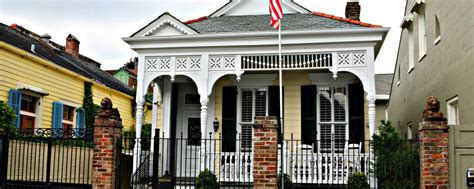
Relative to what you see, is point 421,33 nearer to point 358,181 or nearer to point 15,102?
point 358,181

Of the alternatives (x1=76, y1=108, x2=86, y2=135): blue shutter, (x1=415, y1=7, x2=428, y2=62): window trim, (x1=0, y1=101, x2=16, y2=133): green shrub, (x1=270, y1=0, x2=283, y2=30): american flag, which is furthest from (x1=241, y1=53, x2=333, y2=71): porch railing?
(x1=76, y1=108, x2=86, y2=135): blue shutter

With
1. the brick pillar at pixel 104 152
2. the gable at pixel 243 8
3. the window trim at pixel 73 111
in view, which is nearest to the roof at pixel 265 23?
the gable at pixel 243 8

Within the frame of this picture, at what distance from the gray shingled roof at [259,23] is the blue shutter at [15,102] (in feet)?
17.8

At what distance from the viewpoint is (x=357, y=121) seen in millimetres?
13258

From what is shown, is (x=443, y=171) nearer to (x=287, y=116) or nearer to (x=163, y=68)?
(x=287, y=116)

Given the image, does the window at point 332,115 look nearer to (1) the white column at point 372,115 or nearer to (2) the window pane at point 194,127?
(1) the white column at point 372,115

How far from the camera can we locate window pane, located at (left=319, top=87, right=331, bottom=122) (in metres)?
13.5

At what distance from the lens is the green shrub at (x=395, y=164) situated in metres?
8.89

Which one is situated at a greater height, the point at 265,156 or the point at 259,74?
the point at 259,74

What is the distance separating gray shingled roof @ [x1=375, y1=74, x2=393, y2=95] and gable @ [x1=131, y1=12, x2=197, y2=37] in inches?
607

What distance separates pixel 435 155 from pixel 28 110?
12.2 m

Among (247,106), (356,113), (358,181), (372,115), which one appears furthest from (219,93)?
(358,181)

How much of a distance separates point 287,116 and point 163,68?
143 inches

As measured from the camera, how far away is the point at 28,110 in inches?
612
